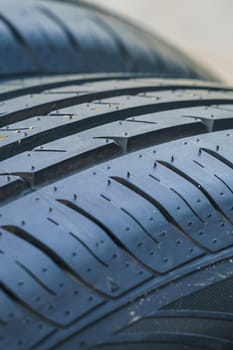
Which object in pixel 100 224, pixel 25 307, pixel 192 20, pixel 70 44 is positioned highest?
pixel 70 44

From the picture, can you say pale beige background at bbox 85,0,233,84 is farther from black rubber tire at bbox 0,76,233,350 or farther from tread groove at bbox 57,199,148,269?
tread groove at bbox 57,199,148,269

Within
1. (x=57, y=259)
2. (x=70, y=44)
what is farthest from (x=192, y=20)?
(x=57, y=259)

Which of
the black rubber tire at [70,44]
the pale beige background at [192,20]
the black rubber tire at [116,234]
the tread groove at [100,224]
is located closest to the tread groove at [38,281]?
the black rubber tire at [116,234]

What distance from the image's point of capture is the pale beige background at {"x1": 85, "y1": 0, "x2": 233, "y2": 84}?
17.4 ft

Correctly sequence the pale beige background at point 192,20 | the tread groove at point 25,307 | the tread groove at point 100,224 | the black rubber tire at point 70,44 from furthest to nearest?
the pale beige background at point 192,20
the black rubber tire at point 70,44
the tread groove at point 100,224
the tread groove at point 25,307

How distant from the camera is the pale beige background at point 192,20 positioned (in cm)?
530

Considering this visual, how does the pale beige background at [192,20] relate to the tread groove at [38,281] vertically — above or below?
above

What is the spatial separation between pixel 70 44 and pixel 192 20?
8.88 ft

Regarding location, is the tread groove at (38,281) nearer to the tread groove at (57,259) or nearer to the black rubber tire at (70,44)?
the tread groove at (57,259)

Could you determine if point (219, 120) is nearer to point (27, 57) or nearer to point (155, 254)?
point (155, 254)

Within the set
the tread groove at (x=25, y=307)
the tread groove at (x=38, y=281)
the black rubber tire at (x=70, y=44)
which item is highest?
the black rubber tire at (x=70, y=44)

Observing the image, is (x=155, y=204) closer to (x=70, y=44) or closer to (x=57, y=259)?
(x=57, y=259)

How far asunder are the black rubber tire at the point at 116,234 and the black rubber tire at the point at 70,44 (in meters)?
0.76

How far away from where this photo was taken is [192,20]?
18.0 feet
